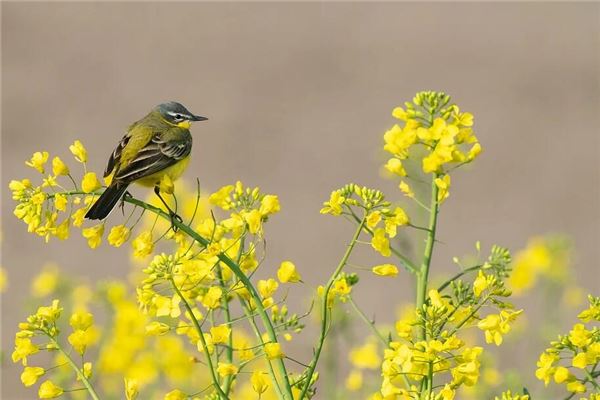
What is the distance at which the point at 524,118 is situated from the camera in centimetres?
1550

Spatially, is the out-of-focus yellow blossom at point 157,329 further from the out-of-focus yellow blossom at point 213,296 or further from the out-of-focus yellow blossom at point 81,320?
the out-of-focus yellow blossom at point 81,320

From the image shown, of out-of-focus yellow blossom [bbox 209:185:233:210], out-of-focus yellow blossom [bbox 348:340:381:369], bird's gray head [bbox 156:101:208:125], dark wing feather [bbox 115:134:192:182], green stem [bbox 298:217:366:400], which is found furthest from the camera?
bird's gray head [bbox 156:101:208:125]

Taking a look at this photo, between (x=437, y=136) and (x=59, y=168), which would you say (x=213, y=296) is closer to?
(x=59, y=168)

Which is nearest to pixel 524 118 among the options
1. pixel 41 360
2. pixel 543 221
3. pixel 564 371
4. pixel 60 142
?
pixel 543 221

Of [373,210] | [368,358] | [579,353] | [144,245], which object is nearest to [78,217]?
[144,245]

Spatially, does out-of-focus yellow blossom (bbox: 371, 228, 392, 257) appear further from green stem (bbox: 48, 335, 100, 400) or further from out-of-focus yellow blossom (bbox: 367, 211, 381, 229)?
green stem (bbox: 48, 335, 100, 400)

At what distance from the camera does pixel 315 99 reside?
1595 centimetres

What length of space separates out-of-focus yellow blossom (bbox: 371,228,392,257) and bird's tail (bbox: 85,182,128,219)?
31.6 inches

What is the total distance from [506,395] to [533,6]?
60.1 feet

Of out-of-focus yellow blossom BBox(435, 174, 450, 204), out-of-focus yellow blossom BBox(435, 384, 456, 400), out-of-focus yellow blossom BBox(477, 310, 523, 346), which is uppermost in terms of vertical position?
out-of-focus yellow blossom BBox(435, 174, 450, 204)

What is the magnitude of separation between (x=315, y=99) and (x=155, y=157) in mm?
11760

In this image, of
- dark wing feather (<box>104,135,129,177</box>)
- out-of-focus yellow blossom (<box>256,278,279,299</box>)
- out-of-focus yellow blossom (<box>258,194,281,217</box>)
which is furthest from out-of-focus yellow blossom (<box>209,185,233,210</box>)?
dark wing feather (<box>104,135,129,177</box>)

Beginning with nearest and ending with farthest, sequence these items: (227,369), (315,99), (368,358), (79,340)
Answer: (227,369)
(79,340)
(368,358)
(315,99)

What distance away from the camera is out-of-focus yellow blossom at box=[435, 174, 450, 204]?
326 centimetres
